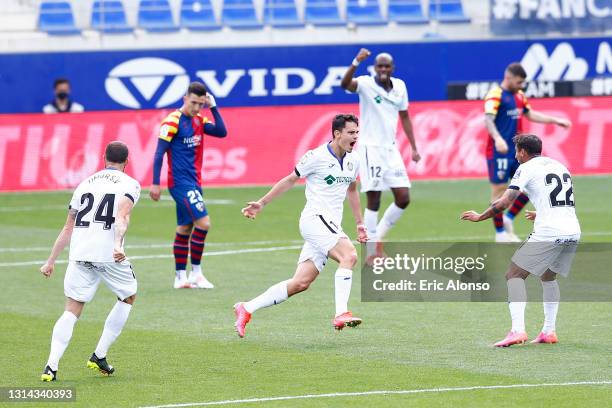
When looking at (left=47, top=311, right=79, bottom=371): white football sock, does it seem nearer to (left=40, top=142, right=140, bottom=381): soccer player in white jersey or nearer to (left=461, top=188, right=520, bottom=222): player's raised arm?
(left=40, top=142, right=140, bottom=381): soccer player in white jersey

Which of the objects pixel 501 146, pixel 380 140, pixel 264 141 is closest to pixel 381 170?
pixel 380 140

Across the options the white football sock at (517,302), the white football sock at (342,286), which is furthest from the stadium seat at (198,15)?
the white football sock at (517,302)

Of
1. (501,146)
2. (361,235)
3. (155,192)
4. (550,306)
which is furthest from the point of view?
(501,146)

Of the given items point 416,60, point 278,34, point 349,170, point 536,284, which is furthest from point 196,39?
point 349,170

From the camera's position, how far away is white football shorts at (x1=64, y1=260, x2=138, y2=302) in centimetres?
969

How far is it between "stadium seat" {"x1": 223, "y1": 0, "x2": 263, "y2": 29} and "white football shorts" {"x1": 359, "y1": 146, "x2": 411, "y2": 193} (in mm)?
16175

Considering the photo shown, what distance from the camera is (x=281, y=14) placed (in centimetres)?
3186

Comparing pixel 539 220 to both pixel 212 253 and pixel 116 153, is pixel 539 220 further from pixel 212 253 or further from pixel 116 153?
pixel 212 253

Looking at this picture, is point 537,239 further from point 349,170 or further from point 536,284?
point 536,284

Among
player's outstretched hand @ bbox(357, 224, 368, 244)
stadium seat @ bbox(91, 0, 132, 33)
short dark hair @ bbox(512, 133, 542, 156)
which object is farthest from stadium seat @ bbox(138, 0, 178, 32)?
short dark hair @ bbox(512, 133, 542, 156)

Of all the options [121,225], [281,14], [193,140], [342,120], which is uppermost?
[281,14]

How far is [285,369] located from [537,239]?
243 centimetres

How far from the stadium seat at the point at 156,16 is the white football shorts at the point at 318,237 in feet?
68.9

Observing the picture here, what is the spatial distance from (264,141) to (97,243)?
17.3 m
